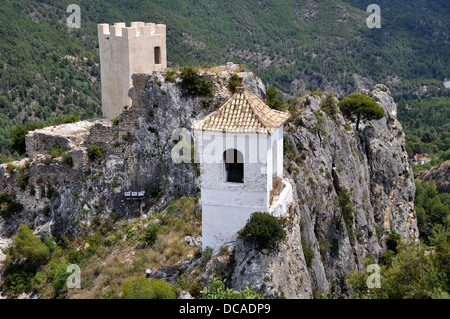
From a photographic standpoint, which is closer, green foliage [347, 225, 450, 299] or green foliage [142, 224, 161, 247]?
green foliage [347, 225, 450, 299]

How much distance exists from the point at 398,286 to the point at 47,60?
175 ft

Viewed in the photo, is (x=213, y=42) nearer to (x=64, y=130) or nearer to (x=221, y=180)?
(x=64, y=130)

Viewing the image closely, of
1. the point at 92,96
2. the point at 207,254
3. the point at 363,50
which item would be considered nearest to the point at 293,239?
the point at 207,254

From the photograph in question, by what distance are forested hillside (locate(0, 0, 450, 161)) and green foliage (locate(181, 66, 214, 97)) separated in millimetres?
9693

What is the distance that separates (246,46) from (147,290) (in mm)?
84630

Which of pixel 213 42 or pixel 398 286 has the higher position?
pixel 213 42

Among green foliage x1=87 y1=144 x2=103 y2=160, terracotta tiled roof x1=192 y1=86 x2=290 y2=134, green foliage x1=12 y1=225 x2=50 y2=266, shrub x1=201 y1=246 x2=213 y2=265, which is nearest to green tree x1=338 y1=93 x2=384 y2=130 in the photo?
green foliage x1=87 y1=144 x2=103 y2=160

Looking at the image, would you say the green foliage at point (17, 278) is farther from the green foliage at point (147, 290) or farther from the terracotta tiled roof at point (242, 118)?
the terracotta tiled roof at point (242, 118)

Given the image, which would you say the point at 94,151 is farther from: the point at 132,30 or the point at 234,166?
the point at 234,166

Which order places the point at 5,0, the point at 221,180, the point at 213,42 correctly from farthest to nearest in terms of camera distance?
1. the point at 213,42
2. the point at 5,0
3. the point at 221,180

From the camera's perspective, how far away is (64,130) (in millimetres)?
28625

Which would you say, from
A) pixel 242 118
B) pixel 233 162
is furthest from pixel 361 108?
pixel 242 118

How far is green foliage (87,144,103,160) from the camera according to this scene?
2717 centimetres

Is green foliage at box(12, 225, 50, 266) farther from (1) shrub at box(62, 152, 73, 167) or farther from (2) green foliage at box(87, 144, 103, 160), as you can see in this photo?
(2) green foliage at box(87, 144, 103, 160)
